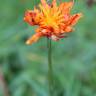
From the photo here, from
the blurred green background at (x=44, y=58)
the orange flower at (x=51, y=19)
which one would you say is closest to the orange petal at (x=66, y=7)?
the orange flower at (x=51, y=19)

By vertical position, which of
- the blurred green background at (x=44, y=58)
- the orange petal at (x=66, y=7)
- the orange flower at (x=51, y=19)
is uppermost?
the orange petal at (x=66, y=7)

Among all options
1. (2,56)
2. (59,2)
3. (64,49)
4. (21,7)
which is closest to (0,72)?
(2,56)

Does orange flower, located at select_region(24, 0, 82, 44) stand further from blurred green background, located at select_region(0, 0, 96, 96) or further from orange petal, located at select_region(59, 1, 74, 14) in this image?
blurred green background, located at select_region(0, 0, 96, 96)

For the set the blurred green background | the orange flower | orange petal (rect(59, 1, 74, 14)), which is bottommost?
the blurred green background

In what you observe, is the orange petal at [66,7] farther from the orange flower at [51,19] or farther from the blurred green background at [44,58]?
the blurred green background at [44,58]

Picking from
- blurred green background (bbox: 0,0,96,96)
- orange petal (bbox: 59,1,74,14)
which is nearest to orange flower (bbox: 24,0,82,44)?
orange petal (bbox: 59,1,74,14)

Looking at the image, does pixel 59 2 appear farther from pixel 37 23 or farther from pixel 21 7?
pixel 21 7
